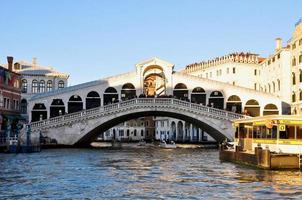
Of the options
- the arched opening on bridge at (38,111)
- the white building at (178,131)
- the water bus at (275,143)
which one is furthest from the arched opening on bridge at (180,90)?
the water bus at (275,143)

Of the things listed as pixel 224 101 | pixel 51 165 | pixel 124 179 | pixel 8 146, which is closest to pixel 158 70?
pixel 224 101

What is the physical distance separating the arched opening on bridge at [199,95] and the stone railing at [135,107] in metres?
5.79

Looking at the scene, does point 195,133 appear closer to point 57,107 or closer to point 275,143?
point 57,107

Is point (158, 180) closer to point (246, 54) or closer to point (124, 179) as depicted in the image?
point (124, 179)

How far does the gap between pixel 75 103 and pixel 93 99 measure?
5.60 ft

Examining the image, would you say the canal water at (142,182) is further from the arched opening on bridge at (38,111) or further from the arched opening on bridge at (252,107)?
the arched opening on bridge at (252,107)

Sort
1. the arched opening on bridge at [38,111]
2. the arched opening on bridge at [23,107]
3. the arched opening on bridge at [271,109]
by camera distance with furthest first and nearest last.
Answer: the arched opening on bridge at [23,107] → the arched opening on bridge at [38,111] → the arched opening on bridge at [271,109]

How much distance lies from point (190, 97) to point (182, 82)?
5.42ft

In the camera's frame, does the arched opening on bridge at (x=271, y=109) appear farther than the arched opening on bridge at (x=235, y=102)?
No

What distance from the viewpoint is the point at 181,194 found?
1603cm

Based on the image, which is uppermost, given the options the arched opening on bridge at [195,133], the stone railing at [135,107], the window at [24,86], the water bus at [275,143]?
the window at [24,86]

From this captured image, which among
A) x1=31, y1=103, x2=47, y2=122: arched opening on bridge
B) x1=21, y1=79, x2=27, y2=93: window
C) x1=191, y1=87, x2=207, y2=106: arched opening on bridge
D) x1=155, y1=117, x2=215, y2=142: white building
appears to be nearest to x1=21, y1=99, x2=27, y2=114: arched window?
x1=21, y1=79, x2=27, y2=93: window

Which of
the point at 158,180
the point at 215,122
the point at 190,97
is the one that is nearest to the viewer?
the point at 158,180

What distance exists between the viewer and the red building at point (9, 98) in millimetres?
45719
